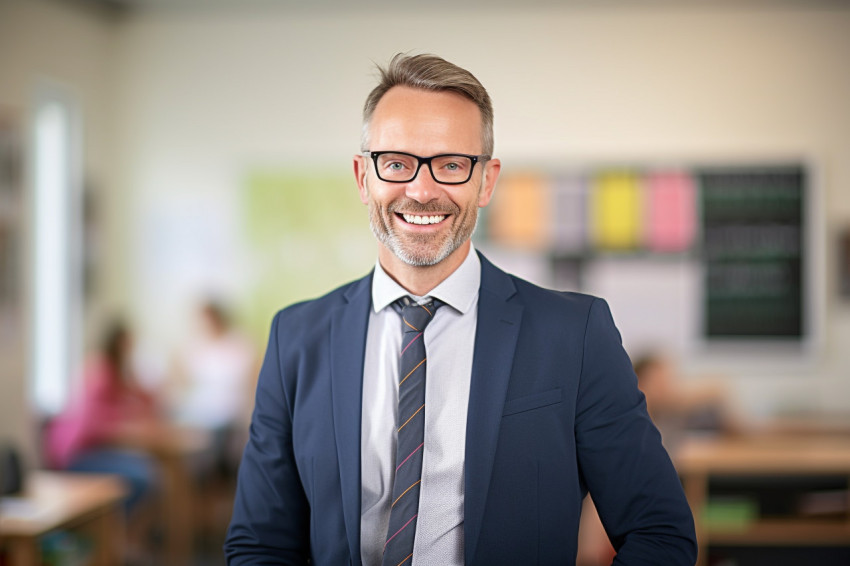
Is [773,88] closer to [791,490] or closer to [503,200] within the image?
[503,200]

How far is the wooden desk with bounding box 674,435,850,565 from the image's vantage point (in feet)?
12.6

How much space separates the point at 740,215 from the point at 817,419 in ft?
4.34

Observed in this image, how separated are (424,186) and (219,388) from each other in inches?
176

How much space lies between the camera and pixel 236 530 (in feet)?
4.04

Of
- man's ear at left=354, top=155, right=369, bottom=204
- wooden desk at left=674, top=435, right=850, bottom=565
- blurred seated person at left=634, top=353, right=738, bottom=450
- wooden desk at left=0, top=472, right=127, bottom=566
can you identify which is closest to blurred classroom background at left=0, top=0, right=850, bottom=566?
blurred seated person at left=634, top=353, right=738, bottom=450

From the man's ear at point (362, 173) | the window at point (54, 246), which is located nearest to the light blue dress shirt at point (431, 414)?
the man's ear at point (362, 173)

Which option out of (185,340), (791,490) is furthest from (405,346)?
(185,340)

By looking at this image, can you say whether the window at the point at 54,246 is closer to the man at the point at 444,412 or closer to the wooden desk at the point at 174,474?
the wooden desk at the point at 174,474

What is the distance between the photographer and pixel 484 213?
5613mm

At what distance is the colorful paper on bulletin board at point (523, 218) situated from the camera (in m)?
5.58

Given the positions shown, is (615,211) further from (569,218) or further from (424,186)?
(424,186)

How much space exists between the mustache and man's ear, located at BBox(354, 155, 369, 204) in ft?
0.23

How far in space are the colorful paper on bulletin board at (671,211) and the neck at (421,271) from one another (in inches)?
177

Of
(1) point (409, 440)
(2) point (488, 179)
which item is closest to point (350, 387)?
(1) point (409, 440)
